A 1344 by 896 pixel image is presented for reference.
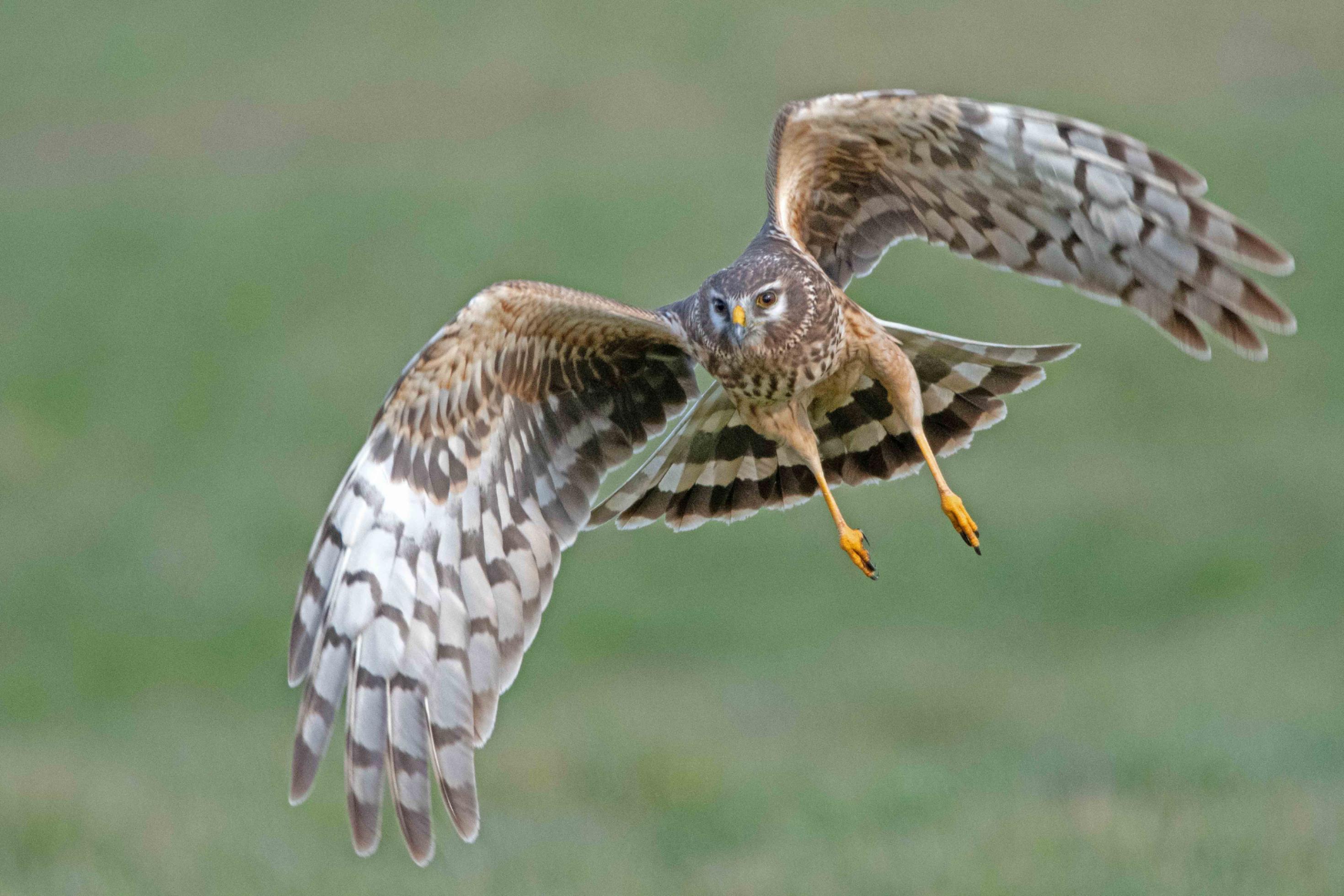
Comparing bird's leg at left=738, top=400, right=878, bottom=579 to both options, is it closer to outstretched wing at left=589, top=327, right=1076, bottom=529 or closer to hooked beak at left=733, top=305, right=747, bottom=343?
outstretched wing at left=589, top=327, right=1076, bottom=529

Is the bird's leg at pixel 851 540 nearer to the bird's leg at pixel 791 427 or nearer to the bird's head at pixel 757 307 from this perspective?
the bird's leg at pixel 791 427

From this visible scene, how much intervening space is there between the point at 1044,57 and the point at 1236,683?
1393 cm

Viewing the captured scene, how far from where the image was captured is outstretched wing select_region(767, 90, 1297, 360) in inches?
223

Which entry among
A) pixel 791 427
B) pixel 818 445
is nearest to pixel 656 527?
pixel 818 445

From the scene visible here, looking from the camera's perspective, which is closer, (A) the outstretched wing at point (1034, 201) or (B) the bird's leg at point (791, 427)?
(A) the outstretched wing at point (1034, 201)

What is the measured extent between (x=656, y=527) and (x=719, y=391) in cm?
887

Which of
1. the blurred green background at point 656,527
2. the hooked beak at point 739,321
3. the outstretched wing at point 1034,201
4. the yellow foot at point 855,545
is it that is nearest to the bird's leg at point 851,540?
the yellow foot at point 855,545

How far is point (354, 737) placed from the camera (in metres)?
5.80

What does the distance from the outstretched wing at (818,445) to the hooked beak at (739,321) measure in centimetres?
76

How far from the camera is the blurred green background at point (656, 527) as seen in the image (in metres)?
8.65

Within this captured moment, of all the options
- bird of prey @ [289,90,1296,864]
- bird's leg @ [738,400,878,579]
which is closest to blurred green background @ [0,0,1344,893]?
bird of prey @ [289,90,1296,864]

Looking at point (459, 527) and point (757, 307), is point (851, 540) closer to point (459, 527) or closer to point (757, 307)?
point (757, 307)

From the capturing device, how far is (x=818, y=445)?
675 cm

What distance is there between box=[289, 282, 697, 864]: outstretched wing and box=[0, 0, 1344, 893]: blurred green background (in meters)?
1.83
